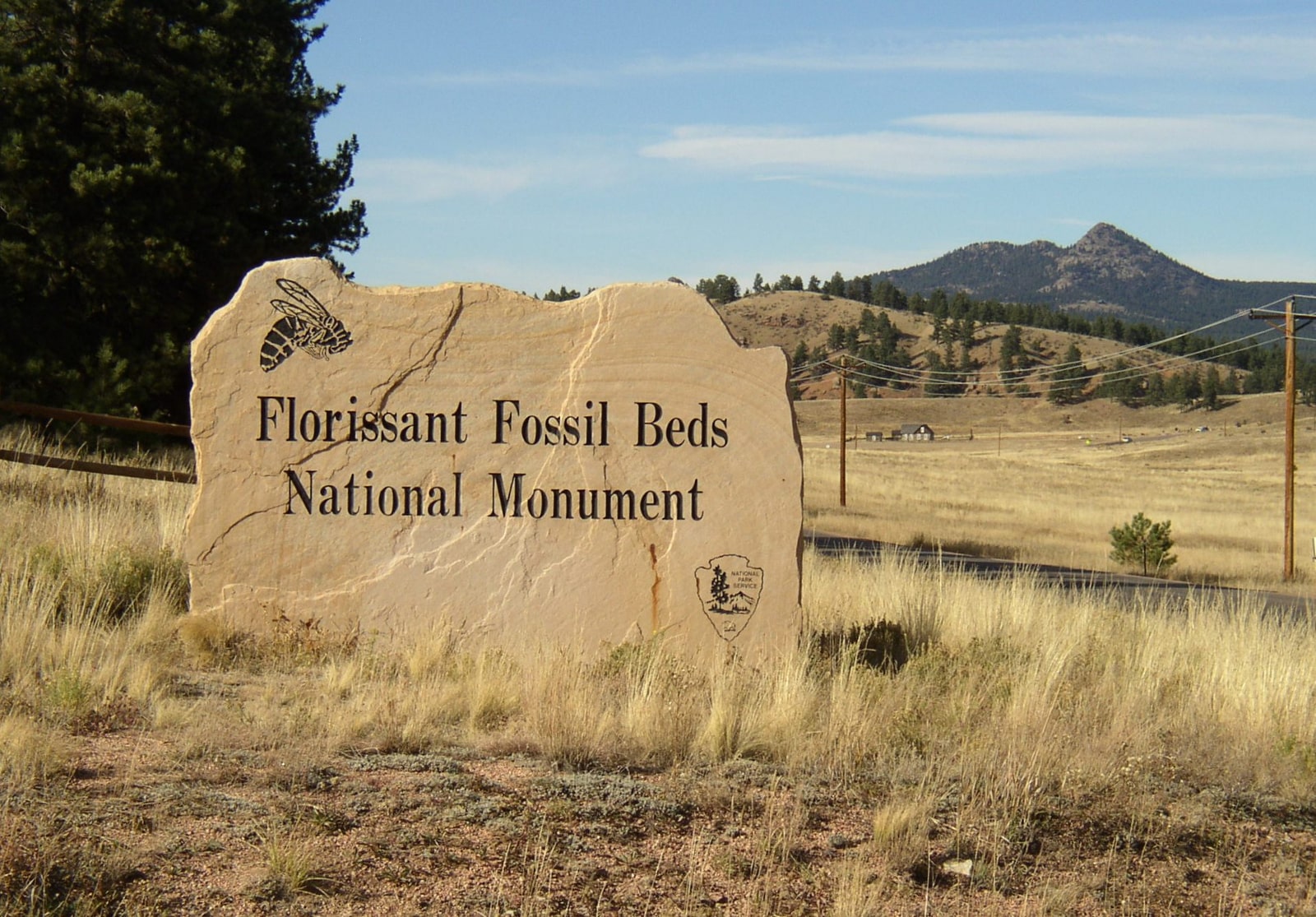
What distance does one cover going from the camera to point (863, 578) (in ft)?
37.5

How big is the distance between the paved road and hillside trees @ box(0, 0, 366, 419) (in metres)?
9.95

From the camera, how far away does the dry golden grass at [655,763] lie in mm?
4461

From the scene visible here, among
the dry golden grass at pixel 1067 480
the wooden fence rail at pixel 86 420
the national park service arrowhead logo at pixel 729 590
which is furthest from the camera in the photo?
the dry golden grass at pixel 1067 480

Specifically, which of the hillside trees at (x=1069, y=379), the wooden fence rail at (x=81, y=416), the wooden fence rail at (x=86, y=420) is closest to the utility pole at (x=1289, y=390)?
the wooden fence rail at (x=86, y=420)

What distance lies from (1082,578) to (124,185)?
14.8m

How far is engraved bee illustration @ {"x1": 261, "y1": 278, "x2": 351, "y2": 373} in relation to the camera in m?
7.92

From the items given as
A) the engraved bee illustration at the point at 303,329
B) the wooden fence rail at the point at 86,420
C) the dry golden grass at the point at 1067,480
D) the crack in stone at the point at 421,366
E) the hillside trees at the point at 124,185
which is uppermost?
the hillside trees at the point at 124,185

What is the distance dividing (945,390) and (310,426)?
Answer: 5151 inches

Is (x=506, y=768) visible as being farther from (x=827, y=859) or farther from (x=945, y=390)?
(x=945, y=390)

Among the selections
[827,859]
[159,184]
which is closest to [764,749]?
[827,859]

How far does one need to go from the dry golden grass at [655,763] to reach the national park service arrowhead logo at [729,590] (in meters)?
0.35

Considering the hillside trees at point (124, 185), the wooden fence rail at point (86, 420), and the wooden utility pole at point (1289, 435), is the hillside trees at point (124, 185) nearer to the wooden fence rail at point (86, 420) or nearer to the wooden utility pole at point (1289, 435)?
the wooden fence rail at point (86, 420)

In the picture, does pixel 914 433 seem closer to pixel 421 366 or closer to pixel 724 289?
pixel 724 289

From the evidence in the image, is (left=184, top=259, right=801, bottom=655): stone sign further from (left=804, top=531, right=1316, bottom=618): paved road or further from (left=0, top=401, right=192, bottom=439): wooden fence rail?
(left=804, top=531, right=1316, bottom=618): paved road
